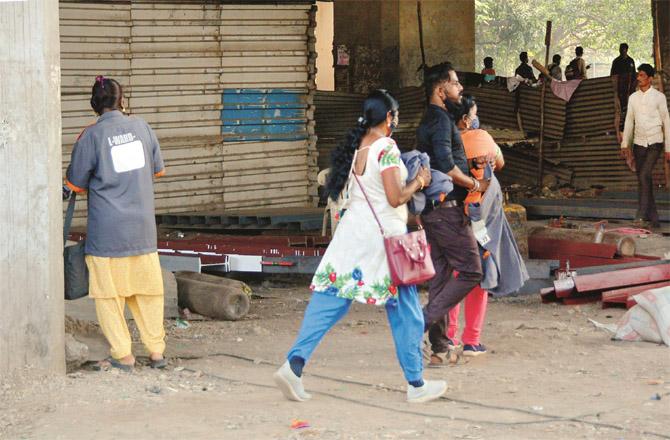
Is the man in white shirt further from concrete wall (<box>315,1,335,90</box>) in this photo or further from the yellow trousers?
concrete wall (<box>315,1,335,90</box>)

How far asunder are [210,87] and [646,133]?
5.16 metres

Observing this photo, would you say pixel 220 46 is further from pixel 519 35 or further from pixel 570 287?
pixel 519 35

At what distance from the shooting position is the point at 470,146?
23.1 feet

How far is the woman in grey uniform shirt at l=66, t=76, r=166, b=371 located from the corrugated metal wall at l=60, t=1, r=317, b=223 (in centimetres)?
650

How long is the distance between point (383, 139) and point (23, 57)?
192cm

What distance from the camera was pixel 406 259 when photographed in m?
5.71

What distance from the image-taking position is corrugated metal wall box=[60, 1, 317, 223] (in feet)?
43.2

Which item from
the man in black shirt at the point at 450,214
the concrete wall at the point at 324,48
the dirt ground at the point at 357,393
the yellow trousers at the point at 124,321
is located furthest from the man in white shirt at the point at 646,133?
the concrete wall at the point at 324,48

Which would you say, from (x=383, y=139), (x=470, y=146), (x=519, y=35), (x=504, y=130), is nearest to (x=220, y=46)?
(x=504, y=130)

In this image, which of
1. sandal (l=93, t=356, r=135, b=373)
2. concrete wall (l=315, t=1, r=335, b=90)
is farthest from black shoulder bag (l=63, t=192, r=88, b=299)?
concrete wall (l=315, t=1, r=335, b=90)

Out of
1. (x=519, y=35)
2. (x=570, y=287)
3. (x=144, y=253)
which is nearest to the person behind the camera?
(x=144, y=253)

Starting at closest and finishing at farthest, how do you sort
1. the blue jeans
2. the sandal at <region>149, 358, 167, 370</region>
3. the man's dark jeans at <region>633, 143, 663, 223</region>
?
the blue jeans < the sandal at <region>149, 358, 167, 370</region> < the man's dark jeans at <region>633, 143, 663, 223</region>

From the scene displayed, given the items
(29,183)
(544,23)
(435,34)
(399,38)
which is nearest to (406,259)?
(29,183)

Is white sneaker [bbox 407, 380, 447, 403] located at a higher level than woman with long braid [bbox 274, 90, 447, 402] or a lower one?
lower
